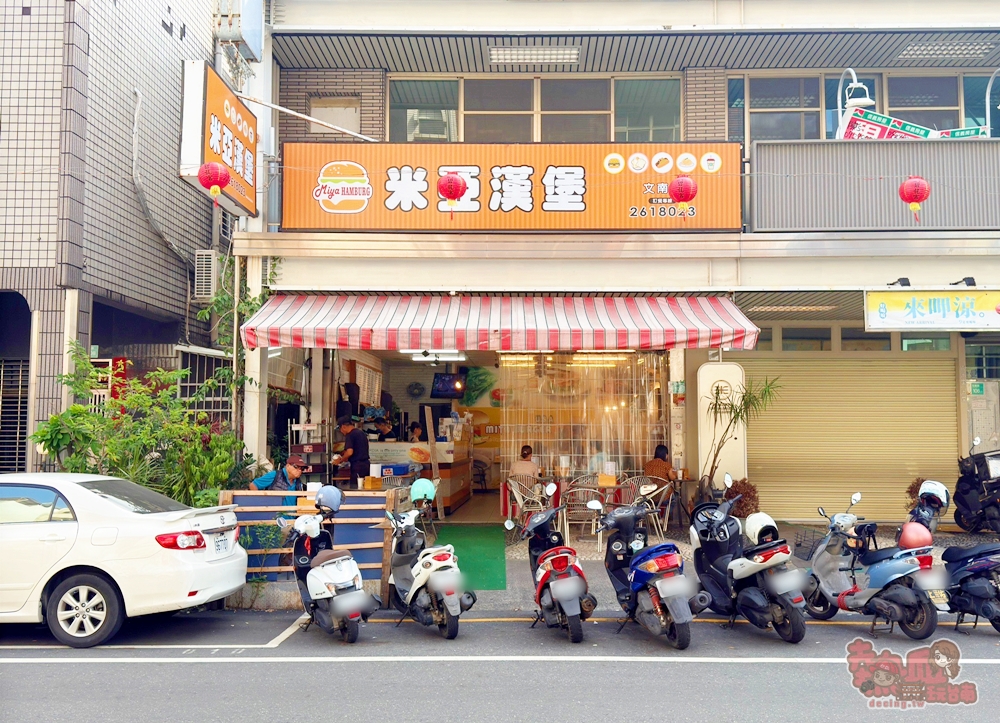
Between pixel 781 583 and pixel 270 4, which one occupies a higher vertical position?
pixel 270 4

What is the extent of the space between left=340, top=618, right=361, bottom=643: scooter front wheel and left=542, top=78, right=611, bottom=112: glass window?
966cm

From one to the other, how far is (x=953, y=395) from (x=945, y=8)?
245 inches

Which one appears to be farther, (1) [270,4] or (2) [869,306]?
(1) [270,4]

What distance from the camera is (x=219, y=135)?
10234 millimetres

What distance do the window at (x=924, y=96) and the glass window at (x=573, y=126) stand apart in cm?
496

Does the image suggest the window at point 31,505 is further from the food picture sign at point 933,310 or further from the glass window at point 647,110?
the glass window at point 647,110

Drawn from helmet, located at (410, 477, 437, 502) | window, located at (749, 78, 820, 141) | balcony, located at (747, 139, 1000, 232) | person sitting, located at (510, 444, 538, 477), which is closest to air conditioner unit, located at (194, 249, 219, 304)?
person sitting, located at (510, 444, 538, 477)

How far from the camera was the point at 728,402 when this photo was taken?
1192 cm

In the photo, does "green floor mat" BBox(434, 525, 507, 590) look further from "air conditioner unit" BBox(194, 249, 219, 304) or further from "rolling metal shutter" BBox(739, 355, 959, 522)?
"air conditioner unit" BBox(194, 249, 219, 304)

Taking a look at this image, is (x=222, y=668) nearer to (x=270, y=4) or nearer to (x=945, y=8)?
(x=270, y=4)

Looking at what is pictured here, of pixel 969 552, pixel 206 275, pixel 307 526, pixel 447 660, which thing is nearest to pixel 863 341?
pixel 969 552

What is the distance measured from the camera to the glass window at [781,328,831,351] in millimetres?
14062

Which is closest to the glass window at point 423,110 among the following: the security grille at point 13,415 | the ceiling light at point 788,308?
the ceiling light at point 788,308

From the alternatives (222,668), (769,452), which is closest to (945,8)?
(769,452)
